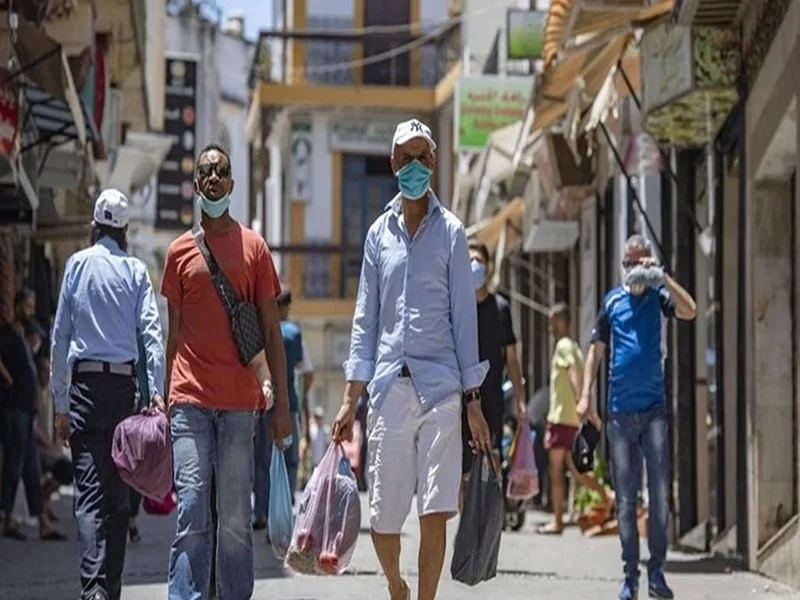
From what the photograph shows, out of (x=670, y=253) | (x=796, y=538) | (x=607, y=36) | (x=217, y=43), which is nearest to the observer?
(x=796, y=538)

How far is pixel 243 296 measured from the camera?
8961 millimetres

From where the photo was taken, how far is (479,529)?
343 inches

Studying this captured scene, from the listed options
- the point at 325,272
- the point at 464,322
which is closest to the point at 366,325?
the point at 464,322

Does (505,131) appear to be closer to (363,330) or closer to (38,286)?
(38,286)

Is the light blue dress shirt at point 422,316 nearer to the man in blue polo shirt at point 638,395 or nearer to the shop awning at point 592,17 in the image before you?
the man in blue polo shirt at point 638,395

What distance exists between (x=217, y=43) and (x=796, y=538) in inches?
1868

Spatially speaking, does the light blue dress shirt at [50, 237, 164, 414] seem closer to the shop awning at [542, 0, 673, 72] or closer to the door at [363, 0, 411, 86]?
the shop awning at [542, 0, 673, 72]

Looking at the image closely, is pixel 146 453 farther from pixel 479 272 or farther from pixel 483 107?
pixel 483 107

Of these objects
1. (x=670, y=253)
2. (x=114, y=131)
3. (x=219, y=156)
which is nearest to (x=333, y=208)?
(x=114, y=131)

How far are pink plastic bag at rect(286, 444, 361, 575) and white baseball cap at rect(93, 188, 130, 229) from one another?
1794 mm

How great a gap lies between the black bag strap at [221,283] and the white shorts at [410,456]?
802 mm

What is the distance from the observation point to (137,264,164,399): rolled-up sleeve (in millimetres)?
9531

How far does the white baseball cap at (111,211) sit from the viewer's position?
986 centimetres

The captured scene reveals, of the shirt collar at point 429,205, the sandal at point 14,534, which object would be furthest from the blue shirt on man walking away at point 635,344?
the sandal at point 14,534
